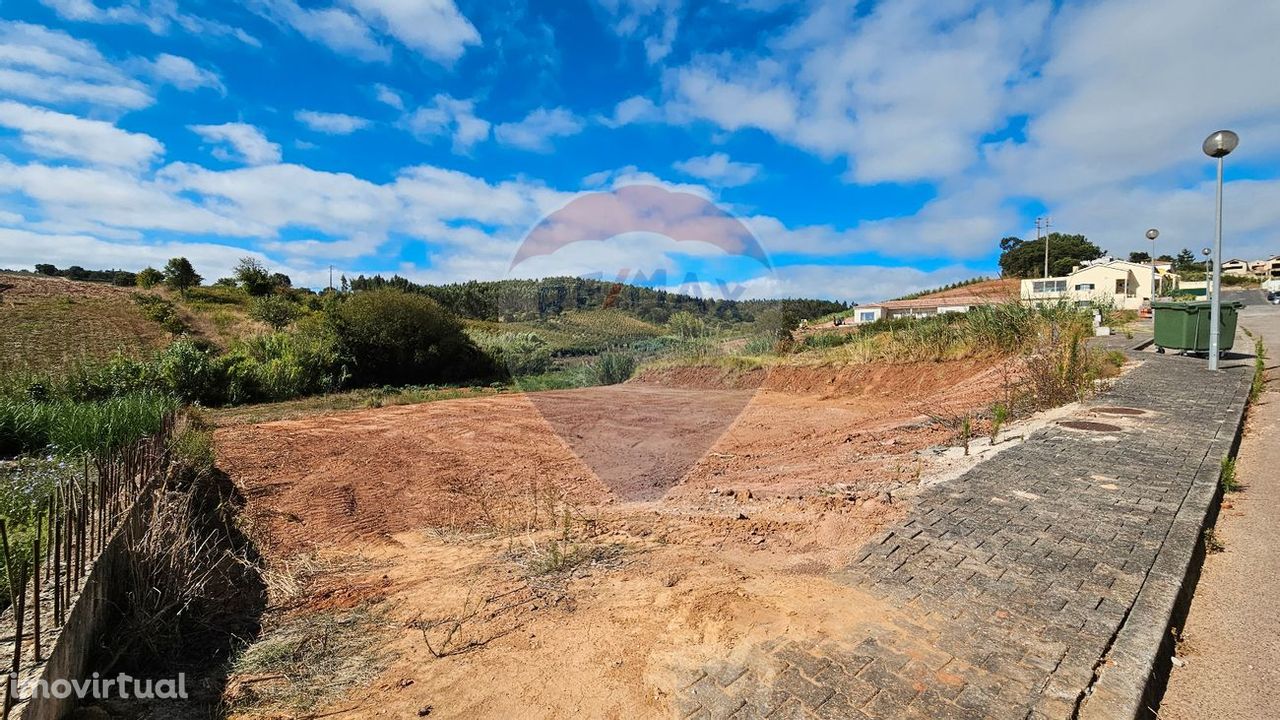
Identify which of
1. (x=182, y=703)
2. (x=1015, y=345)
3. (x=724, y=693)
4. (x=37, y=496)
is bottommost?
(x=182, y=703)

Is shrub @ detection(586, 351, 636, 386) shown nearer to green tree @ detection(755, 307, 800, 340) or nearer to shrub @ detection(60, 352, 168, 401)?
green tree @ detection(755, 307, 800, 340)

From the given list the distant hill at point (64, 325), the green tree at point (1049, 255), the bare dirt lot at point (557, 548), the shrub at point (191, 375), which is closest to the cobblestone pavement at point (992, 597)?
the bare dirt lot at point (557, 548)

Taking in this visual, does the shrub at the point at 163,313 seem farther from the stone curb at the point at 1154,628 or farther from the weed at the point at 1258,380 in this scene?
the weed at the point at 1258,380

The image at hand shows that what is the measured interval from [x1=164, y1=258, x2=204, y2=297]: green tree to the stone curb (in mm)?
58336

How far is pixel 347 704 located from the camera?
7.34 ft

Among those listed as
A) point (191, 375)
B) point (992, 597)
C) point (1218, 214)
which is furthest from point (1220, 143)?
point (191, 375)

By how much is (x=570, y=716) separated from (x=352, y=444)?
739 cm

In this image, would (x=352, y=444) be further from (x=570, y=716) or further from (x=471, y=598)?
(x=570, y=716)

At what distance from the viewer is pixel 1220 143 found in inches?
331

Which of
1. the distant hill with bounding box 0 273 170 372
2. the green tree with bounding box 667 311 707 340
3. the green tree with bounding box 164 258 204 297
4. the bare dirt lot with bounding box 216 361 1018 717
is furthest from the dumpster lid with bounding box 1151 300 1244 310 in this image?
the green tree with bounding box 164 258 204 297

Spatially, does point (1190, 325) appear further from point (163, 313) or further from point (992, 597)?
point (163, 313)

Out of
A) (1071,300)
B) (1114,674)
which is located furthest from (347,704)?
(1071,300)

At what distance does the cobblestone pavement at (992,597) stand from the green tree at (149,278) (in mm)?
65739

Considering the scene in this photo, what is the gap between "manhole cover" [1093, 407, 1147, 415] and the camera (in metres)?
6.57
